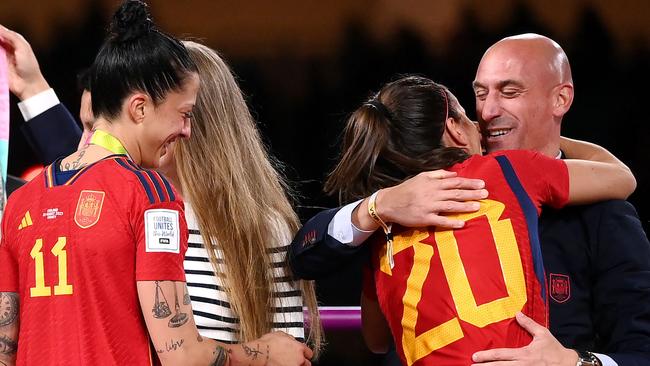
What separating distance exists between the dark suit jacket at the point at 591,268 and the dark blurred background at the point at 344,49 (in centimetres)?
287

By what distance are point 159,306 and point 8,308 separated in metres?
0.27

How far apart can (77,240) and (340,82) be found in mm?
3690

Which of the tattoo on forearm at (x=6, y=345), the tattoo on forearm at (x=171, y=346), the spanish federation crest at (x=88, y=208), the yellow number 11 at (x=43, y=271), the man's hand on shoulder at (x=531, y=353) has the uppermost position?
the spanish federation crest at (x=88, y=208)

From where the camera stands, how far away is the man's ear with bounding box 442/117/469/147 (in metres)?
1.77

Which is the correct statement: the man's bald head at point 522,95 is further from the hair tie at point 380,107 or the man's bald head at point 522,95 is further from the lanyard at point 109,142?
the lanyard at point 109,142

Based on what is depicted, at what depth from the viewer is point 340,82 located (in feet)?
16.6

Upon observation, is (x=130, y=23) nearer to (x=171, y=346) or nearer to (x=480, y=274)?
(x=171, y=346)

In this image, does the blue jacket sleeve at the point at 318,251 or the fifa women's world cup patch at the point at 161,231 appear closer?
the fifa women's world cup patch at the point at 161,231

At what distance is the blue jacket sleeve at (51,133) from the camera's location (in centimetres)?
207

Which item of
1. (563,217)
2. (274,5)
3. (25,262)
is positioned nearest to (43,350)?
(25,262)

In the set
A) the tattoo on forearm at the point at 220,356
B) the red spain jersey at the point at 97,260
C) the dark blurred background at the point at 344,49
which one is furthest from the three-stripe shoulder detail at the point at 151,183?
the dark blurred background at the point at 344,49

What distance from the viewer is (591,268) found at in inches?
70.8

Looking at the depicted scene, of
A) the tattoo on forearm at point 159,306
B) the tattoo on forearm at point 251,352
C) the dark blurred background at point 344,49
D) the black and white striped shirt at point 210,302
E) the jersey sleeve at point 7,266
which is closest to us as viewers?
the tattoo on forearm at point 159,306

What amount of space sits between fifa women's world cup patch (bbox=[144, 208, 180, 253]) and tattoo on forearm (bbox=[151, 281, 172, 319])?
5 centimetres
